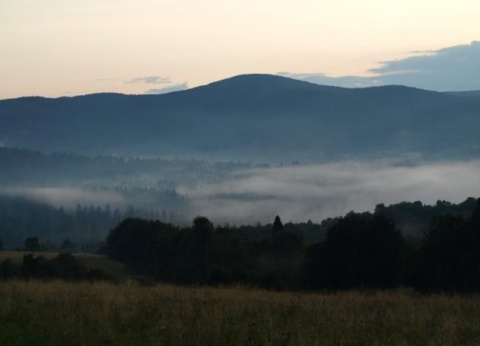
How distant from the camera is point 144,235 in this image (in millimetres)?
72938

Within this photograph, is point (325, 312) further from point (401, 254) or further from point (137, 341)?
point (401, 254)

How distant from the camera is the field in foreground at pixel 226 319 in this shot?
1045 cm

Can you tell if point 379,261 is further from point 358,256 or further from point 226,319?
point 226,319

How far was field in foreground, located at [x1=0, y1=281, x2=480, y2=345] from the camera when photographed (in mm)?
10445

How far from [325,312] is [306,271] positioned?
69.5ft

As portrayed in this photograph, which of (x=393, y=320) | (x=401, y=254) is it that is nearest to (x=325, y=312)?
(x=393, y=320)

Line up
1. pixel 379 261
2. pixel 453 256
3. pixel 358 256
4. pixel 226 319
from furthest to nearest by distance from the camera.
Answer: pixel 358 256 < pixel 379 261 < pixel 453 256 < pixel 226 319

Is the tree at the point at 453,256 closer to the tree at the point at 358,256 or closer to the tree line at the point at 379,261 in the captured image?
the tree line at the point at 379,261

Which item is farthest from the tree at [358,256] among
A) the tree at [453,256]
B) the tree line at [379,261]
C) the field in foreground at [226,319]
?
the field in foreground at [226,319]

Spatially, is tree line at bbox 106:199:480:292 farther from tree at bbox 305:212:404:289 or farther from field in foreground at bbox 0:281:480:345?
field in foreground at bbox 0:281:480:345

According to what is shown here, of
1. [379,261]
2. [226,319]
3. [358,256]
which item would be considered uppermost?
[358,256]

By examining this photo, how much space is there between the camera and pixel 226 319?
39.5ft

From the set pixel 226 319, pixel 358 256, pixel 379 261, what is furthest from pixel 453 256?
pixel 226 319

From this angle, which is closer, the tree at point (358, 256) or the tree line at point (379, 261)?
the tree line at point (379, 261)
